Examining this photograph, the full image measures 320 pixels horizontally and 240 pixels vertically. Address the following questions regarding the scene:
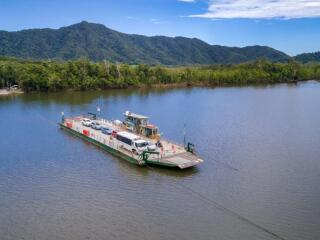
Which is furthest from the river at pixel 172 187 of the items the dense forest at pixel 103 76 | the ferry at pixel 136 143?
the dense forest at pixel 103 76

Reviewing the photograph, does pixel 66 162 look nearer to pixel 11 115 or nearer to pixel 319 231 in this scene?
pixel 319 231

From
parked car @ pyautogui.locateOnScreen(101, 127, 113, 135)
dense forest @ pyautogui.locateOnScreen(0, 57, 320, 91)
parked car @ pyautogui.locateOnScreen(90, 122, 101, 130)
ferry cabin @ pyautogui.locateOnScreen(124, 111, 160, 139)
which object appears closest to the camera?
ferry cabin @ pyautogui.locateOnScreen(124, 111, 160, 139)

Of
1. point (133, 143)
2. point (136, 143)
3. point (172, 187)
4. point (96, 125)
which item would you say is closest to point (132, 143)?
point (133, 143)

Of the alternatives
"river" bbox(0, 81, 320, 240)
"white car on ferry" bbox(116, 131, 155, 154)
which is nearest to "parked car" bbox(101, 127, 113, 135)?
"river" bbox(0, 81, 320, 240)

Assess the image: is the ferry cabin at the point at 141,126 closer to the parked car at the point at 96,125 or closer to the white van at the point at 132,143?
the parked car at the point at 96,125

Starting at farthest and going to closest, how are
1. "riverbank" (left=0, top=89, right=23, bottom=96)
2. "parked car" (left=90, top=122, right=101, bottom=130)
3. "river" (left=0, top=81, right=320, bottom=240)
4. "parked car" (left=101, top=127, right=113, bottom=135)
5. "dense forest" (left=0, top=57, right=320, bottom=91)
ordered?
"dense forest" (left=0, top=57, right=320, bottom=91)
"riverbank" (left=0, top=89, right=23, bottom=96)
"parked car" (left=90, top=122, right=101, bottom=130)
"parked car" (left=101, top=127, right=113, bottom=135)
"river" (left=0, top=81, right=320, bottom=240)

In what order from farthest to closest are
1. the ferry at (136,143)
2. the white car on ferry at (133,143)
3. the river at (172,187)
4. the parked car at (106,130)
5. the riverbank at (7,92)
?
the riverbank at (7,92) < the parked car at (106,130) < the white car on ferry at (133,143) < the ferry at (136,143) < the river at (172,187)

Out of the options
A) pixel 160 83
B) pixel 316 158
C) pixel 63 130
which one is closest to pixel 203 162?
pixel 316 158

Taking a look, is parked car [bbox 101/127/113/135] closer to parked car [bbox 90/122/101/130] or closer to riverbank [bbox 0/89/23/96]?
parked car [bbox 90/122/101/130]

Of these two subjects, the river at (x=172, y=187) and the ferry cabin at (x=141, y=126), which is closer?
the river at (x=172, y=187)
